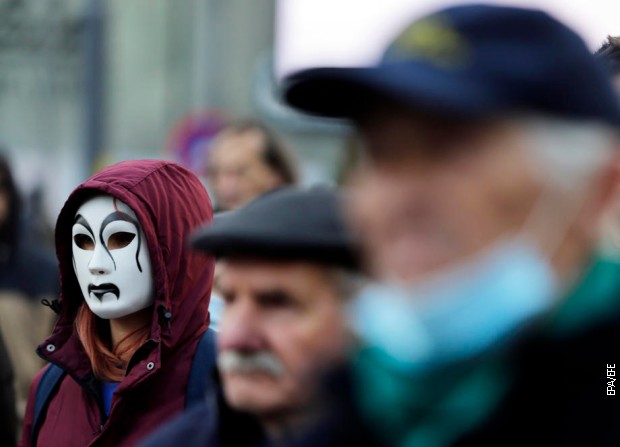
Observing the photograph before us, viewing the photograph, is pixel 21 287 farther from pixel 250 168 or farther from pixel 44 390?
pixel 44 390

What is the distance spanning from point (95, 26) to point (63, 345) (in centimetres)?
1065

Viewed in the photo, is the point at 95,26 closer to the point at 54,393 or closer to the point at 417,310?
the point at 54,393

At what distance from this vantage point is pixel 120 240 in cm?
378

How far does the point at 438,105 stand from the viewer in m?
1.47

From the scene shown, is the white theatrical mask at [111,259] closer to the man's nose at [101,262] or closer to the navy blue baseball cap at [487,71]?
the man's nose at [101,262]

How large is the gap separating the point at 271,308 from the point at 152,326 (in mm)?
1198

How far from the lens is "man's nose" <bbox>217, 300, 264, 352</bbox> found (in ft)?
8.45

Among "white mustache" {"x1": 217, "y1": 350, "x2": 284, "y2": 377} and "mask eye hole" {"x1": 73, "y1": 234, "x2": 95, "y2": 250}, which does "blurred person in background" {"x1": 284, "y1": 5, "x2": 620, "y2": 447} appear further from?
"mask eye hole" {"x1": 73, "y1": 234, "x2": 95, "y2": 250}

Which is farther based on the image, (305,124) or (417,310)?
(305,124)

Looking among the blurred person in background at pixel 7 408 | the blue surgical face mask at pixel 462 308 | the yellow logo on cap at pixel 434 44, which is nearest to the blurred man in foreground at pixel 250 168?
the blurred person in background at pixel 7 408

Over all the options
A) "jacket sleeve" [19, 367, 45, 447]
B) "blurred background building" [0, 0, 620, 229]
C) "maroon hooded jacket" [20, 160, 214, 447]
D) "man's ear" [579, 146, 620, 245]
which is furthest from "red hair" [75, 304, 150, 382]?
"blurred background building" [0, 0, 620, 229]

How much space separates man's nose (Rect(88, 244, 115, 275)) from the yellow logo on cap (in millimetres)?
2258

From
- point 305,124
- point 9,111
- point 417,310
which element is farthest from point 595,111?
point 9,111

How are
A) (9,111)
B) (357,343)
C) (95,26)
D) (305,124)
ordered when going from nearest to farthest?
(357,343) → (95,26) → (305,124) → (9,111)
